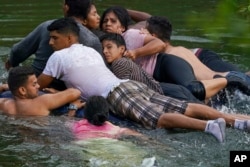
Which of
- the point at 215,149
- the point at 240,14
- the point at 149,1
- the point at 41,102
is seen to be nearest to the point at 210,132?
the point at 215,149

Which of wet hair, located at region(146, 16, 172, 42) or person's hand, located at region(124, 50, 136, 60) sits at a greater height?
wet hair, located at region(146, 16, 172, 42)

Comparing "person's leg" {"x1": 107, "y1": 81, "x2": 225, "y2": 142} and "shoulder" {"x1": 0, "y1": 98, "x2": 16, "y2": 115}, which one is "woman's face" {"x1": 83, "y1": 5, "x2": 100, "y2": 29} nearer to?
"person's leg" {"x1": 107, "y1": 81, "x2": 225, "y2": 142}

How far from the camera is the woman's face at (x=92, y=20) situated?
22.3 feet

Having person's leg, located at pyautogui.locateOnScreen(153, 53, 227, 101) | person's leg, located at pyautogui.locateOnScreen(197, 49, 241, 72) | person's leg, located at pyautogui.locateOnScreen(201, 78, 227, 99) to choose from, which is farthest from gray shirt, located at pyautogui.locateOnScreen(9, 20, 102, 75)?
person's leg, located at pyautogui.locateOnScreen(197, 49, 241, 72)

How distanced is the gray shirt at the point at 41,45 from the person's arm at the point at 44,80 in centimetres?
54

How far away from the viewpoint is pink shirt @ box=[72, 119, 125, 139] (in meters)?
4.84

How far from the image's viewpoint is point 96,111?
16.3ft

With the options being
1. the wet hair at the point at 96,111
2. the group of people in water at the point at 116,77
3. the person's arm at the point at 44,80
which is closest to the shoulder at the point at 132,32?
the group of people in water at the point at 116,77

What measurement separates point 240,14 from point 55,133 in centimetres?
387

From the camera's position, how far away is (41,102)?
5.62 meters

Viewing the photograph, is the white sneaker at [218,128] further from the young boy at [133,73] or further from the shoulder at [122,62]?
the shoulder at [122,62]

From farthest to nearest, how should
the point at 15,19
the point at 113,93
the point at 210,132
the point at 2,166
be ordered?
the point at 15,19 < the point at 113,93 < the point at 210,132 < the point at 2,166

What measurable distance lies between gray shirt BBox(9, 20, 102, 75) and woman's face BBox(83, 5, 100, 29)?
1.18 ft

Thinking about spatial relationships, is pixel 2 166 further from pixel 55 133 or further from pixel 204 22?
pixel 204 22
